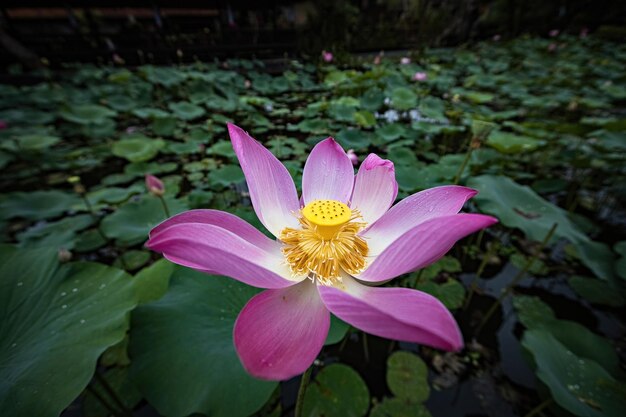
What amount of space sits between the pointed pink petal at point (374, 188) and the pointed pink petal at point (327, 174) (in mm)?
38

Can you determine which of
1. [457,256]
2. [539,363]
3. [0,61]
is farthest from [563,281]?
[0,61]

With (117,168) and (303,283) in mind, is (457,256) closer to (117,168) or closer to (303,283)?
(303,283)

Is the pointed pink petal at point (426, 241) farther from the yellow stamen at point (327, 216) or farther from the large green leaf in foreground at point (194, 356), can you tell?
the large green leaf in foreground at point (194, 356)

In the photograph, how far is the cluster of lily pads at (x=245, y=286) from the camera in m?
0.73

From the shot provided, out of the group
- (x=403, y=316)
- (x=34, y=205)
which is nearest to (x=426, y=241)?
(x=403, y=316)

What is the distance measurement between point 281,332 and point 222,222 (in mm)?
280

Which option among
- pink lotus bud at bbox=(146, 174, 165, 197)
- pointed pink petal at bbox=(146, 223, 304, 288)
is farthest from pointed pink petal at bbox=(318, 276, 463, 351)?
pink lotus bud at bbox=(146, 174, 165, 197)

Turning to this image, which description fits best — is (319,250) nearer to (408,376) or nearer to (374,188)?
(374,188)

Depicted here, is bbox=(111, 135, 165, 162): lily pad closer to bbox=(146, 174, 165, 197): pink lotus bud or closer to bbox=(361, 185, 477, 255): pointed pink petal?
bbox=(146, 174, 165, 197): pink lotus bud

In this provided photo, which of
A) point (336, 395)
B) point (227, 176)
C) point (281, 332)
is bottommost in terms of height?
point (336, 395)

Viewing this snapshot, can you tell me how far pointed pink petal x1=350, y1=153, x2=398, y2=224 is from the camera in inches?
28.2

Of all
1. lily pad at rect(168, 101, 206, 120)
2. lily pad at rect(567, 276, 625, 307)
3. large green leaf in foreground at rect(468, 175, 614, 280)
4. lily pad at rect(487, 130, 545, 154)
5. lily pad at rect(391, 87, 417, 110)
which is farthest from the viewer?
lily pad at rect(168, 101, 206, 120)

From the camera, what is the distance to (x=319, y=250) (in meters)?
Answer: 0.71

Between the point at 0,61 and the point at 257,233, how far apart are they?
10.9 meters
